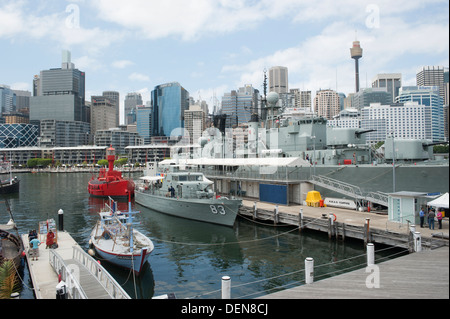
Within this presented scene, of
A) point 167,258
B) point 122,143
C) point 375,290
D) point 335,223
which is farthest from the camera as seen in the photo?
point 122,143

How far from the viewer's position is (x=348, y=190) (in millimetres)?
27484

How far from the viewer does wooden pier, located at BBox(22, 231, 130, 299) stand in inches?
417

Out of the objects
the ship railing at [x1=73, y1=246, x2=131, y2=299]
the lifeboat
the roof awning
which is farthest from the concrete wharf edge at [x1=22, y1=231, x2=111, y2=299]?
the lifeboat

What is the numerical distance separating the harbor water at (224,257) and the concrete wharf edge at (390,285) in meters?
2.55

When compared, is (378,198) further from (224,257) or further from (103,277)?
(103,277)

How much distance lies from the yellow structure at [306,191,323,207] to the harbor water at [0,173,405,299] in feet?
14.1

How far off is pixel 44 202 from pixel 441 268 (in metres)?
46.0

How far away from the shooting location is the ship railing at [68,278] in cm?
1002

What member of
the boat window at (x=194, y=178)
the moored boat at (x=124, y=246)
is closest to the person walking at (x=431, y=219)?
the moored boat at (x=124, y=246)

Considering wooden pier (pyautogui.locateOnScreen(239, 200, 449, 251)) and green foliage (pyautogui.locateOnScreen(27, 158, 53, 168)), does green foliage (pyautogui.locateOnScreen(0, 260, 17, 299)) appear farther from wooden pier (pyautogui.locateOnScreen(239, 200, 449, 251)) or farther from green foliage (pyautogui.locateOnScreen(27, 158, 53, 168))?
green foliage (pyautogui.locateOnScreen(27, 158, 53, 168))

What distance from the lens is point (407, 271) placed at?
396 inches

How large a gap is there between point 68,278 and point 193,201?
1690 centimetres

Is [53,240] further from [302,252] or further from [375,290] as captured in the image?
[375,290]
